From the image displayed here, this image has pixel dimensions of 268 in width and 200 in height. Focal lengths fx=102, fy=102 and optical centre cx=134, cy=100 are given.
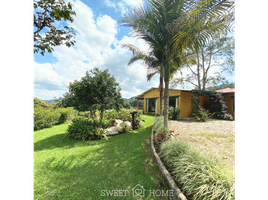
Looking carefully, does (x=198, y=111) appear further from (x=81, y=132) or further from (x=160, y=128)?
(x=81, y=132)

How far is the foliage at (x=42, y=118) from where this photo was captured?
24.7ft

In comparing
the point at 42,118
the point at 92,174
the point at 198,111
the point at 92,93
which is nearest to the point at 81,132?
the point at 92,93

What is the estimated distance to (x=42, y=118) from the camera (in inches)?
311

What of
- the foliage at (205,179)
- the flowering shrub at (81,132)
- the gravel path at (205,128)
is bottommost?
the gravel path at (205,128)

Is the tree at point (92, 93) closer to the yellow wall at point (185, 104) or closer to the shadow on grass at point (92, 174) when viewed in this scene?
the shadow on grass at point (92, 174)

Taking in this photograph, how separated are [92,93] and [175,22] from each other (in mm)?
4701

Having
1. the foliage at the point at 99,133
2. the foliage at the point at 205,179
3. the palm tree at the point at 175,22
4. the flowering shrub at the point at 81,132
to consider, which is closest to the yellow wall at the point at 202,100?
the palm tree at the point at 175,22

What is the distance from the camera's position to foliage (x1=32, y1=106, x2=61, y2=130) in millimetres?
7540

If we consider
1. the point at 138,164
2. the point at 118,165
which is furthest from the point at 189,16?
the point at 118,165

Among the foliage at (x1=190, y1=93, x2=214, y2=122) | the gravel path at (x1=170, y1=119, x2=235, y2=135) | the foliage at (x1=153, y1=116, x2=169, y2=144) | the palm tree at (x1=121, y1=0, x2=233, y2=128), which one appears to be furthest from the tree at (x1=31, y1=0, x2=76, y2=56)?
the foliage at (x1=190, y1=93, x2=214, y2=122)

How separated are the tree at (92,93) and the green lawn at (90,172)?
2068 millimetres

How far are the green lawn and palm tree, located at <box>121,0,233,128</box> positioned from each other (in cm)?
284

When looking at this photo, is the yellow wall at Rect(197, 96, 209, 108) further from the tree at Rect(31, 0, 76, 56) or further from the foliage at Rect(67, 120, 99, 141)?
the tree at Rect(31, 0, 76, 56)
